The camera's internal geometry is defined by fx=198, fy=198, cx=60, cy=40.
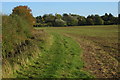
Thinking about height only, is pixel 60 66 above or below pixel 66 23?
below

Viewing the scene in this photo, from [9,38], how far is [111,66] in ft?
24.7

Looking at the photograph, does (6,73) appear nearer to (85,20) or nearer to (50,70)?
(50,70)

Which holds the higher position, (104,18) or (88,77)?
(104,18)

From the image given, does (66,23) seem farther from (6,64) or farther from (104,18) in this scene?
(6,64)

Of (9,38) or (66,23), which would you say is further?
(66,23)

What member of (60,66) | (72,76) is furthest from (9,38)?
(72,76)

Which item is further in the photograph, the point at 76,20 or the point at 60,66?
the point at 76,20

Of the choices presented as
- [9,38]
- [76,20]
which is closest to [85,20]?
[76,20]

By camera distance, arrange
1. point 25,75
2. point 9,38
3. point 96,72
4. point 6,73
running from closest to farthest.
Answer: point 6,73
point 25,75
point 96,72
point 9,38

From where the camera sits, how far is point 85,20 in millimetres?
113750

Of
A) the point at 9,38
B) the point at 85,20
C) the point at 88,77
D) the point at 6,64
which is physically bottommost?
the point at 88,77

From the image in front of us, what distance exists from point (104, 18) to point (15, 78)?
→ 11253 cm

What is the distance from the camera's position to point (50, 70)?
1072cm

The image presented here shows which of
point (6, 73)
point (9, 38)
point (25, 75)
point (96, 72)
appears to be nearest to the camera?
point (6, 73)
